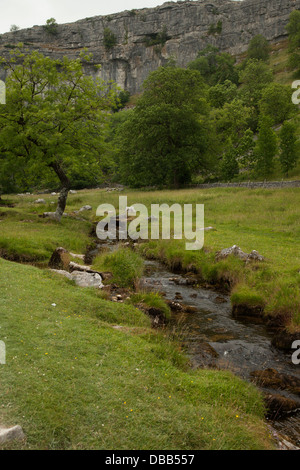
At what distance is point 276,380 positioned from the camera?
837 centimetres

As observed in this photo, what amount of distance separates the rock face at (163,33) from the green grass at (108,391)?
502 ft

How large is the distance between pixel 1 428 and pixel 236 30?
575 ft

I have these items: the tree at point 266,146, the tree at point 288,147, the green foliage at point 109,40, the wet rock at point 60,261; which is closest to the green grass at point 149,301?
the wet rock at point 60,261

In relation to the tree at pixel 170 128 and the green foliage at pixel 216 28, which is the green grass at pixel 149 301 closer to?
the tree at pixel 170 128

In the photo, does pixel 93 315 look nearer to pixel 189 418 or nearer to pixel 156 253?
pixel 189 418

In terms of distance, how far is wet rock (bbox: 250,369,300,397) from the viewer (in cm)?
820

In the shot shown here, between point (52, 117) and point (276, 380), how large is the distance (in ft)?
71.5

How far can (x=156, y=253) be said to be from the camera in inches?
804

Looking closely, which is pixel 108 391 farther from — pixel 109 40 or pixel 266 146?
pixel 109 40

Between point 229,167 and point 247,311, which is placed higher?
point 229,167

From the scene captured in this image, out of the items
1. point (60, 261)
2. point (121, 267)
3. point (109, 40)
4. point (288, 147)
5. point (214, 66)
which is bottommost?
point (121, 267)

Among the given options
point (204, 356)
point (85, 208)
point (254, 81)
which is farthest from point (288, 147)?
point (254, 81)

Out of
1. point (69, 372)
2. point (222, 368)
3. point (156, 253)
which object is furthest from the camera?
point (156, 253)
